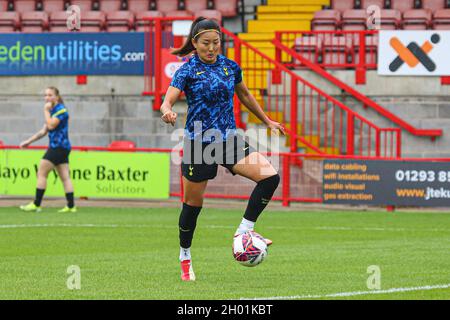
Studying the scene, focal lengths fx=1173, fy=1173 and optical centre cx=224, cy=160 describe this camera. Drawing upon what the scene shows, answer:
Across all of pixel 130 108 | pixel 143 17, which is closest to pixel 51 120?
pixel 130 108

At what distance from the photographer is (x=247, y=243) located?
10242 mm

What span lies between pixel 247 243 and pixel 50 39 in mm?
17128

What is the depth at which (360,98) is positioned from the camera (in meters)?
24.7

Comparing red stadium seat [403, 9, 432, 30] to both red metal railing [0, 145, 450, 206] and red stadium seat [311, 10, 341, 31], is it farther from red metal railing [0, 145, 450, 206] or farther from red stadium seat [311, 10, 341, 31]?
red metal railing [0, 145, 450, 206]

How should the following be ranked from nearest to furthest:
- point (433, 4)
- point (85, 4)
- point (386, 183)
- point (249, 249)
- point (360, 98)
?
point (249, 249)
point (386, 183)
point (360, 98)
point (433, 4)
point (85, 4)

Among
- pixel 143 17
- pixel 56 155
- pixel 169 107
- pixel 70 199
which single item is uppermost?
pixel 143 17

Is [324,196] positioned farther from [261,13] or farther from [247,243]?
[247,243]

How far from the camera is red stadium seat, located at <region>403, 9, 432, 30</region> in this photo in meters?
26.0

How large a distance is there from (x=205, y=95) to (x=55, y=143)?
34.6ft

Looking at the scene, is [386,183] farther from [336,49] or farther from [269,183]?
[269,183]

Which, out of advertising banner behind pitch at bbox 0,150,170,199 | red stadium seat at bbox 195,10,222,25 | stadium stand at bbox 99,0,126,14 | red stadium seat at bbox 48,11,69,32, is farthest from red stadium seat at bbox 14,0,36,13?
advertising banner behind pitch at bbox 0,150,170,199

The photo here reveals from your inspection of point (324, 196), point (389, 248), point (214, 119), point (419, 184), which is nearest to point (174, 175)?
point (324, 196)

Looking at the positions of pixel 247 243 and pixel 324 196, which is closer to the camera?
pixel 247 243
